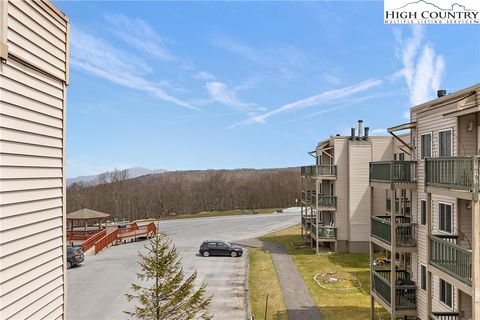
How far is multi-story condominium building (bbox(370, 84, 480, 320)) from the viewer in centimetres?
1098

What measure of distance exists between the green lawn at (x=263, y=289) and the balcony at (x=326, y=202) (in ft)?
20.9

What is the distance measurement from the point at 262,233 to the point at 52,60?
135ft

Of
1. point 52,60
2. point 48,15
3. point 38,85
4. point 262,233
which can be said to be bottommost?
point 262,233

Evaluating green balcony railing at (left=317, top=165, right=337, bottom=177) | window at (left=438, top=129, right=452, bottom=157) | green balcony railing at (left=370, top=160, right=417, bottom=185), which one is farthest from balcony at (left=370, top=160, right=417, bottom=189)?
green balcony railing at (left=317, top=165, right=337, bottom=177)

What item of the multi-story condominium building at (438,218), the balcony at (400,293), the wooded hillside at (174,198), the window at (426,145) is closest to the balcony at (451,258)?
the multi-story condominium building at (438,218)

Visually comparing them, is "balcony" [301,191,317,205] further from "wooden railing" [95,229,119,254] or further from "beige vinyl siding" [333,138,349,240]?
"wooden railing" [95,229,119,254]

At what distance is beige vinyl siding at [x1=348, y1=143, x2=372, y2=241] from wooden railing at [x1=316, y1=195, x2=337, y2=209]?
1422 millimetres

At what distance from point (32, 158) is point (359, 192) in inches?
1196

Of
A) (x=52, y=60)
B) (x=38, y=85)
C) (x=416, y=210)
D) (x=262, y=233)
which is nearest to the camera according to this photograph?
(x=38, y=85)

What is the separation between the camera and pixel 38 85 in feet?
22.8

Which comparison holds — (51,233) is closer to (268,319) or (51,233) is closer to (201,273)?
(268,319)

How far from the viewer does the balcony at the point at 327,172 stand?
34531 millimetres

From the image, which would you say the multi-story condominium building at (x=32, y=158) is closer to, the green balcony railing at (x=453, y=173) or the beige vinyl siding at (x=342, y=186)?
the green balcony railing at (x=453, y=173)

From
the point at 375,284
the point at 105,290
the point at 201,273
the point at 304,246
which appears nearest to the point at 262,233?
the point at 304,246
